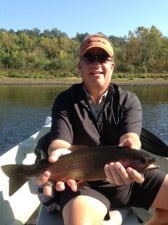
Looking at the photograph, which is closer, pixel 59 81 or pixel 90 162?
pixel 90 162

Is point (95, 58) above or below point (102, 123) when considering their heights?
above

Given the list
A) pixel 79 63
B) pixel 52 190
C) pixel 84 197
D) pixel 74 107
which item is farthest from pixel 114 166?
pixel 79 63

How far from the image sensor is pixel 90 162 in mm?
2986

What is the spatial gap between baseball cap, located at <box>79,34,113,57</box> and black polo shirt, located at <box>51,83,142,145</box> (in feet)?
1.18

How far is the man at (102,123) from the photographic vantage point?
11.1 ft

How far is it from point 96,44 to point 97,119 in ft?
2.04

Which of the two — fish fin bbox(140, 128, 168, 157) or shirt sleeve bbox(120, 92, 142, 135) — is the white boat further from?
fish fin bbox(140, 128, 168, 157)

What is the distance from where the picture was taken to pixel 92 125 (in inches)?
140

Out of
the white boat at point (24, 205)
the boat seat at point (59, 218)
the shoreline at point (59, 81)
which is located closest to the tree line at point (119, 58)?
the shoreline at point (59, 81)

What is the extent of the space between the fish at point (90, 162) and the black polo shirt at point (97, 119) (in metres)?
0.47

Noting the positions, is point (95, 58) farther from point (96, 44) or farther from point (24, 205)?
point (24, 205)

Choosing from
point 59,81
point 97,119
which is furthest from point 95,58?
point 59,81

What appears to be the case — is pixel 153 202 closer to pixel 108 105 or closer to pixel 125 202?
pixel 125 202

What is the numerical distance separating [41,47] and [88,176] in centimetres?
8989
